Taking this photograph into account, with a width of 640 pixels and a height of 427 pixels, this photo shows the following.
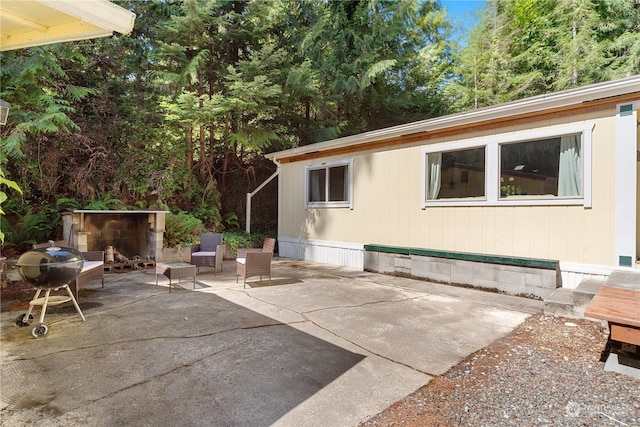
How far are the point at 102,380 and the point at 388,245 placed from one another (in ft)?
18.2

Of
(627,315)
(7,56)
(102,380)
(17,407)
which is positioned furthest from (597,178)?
(7,56)

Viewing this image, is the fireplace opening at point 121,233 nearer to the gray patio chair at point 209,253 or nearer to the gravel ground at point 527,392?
the gray patio chair at point 209,253

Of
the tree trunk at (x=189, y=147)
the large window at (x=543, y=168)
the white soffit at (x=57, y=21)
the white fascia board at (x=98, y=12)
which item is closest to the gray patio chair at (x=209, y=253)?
the tree trunk at (x=189, y=147)

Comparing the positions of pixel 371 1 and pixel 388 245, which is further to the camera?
pixel 371 1

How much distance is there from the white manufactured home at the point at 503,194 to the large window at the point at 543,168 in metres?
0.01

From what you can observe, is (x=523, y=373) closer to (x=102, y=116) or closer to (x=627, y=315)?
(x=627, y=315)

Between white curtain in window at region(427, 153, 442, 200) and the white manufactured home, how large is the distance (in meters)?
0.02

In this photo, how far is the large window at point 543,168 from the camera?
483 centimetres

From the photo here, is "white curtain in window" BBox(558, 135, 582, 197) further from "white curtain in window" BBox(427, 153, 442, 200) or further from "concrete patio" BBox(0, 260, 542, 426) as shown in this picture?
"white curtain in window" BBox(427, 153, 442, 200)

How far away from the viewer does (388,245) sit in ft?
23.2

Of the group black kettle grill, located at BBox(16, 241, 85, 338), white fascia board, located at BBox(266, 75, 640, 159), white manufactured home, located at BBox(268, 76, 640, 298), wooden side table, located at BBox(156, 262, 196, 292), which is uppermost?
white fascia board, located at BBox(266, 75, 640, 159)

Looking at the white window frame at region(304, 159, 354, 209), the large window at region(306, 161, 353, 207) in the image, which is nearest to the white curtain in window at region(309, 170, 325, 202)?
the large window at region(306, 161, 353, 207)

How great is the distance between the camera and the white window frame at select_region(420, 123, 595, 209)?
4.68 meters

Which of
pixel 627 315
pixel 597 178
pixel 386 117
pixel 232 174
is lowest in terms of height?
pixel 627 315
